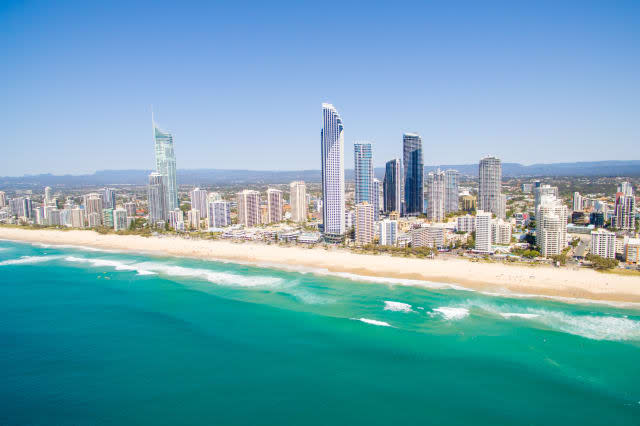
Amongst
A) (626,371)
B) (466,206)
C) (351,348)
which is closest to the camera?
(626,371)

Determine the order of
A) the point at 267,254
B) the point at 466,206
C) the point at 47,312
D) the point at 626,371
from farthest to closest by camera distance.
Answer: the point at 466,206 → the point at 267,254 → the point at 47,312 → the point at 626,371

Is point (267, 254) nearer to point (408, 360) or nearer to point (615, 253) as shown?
point (408, 360)

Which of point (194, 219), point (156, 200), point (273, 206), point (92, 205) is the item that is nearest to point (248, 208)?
point (273, 206)

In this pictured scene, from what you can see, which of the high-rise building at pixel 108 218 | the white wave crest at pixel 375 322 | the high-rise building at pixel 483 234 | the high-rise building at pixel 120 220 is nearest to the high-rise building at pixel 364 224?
the high-rise building at pixel 483 234

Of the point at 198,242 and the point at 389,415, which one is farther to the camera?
the point at 198,242

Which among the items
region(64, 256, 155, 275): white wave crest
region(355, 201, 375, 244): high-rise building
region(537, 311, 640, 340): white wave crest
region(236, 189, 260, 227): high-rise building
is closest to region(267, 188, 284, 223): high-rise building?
region(236, 189, 260, 227): high-rise building

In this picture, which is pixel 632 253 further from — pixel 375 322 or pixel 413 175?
pixel 413 175

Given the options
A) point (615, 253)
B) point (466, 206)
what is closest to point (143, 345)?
Answer: point (615, 253)
